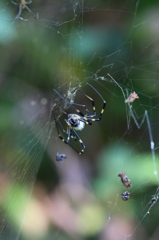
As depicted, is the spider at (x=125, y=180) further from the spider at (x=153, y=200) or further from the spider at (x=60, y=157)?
the spider at (x=60, y=157)

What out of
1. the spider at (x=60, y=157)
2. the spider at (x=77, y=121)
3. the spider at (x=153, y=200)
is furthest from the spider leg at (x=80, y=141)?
the spider at (x=153, y=200)

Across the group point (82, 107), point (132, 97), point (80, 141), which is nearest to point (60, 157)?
point (80, 141)

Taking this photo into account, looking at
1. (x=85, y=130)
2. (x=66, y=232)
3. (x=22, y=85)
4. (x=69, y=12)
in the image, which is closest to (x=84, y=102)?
(x=85, y=130)

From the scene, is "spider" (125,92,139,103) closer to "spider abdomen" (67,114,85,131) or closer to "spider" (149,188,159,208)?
"spider abdomen" (67,114,85,131)

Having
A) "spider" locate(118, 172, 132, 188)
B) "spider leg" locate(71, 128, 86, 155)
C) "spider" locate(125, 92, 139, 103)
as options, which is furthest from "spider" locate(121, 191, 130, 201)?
"spider" locate(125, 92, 139, 103)

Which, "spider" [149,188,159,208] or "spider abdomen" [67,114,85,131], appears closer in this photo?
"spider" [149,188,159,208]

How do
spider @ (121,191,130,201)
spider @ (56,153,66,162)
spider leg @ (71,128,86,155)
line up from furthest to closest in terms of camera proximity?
1. spider leg @ (71,128,86,155)
2. spider @ (56,153,66,162)
3. spider @ (121,191,130,201)
